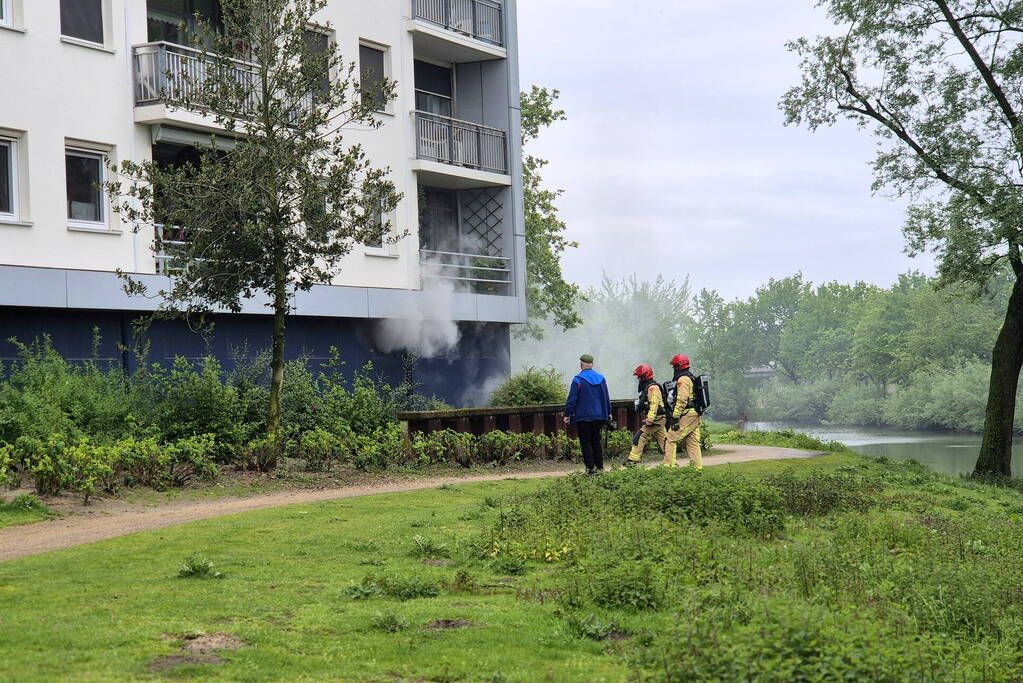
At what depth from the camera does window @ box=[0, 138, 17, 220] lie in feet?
67.5

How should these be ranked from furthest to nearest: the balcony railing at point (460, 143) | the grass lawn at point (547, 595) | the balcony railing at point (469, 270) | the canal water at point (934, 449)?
the canal water at point (934, 449)
the balcony railing at point (469, 270)
the balcony railing at point (460, 143)
the grass lawn at point (547, 595)

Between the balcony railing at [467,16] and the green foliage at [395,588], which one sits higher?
the balcony railing at [467,16]

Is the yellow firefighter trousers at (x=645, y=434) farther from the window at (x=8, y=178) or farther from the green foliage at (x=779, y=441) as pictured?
the green foliage at (x=779, y=441)

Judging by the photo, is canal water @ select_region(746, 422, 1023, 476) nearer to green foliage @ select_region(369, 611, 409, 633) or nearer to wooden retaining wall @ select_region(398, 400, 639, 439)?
wooden retaining wall @ select_region(398, 400, 639, 439)

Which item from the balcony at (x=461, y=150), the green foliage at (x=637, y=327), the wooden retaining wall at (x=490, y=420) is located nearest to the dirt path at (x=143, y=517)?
the wooden retaining wall at (x=490, y=420)

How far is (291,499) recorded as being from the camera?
1488 centimetres

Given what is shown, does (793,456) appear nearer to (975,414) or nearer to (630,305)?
(975,414)

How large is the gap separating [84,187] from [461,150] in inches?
A: 423

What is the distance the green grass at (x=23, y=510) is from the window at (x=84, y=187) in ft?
31.0

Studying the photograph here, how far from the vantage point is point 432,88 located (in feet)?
104

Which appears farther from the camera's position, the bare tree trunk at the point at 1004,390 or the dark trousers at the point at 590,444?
the bare tree trunk at the point at 1004,390

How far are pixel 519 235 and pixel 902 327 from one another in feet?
249

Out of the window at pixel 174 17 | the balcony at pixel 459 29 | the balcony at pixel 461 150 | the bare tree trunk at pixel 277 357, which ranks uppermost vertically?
the balcony at pixel 459 29

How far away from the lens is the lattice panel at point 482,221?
31469mm
